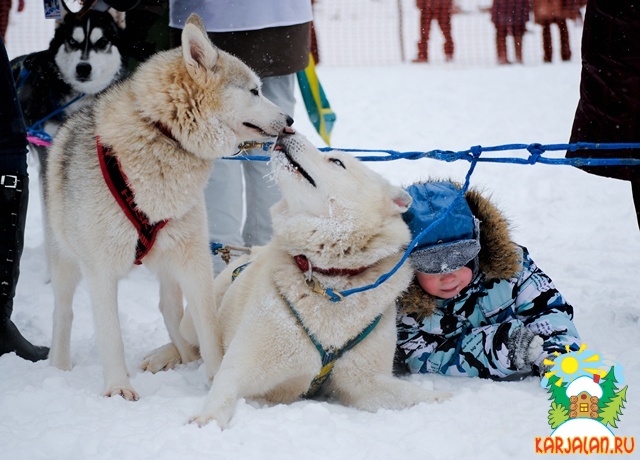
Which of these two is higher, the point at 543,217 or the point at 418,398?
the point at 418,398

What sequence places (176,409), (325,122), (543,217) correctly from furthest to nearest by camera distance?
(543,217) → (325,122) → (176,409)

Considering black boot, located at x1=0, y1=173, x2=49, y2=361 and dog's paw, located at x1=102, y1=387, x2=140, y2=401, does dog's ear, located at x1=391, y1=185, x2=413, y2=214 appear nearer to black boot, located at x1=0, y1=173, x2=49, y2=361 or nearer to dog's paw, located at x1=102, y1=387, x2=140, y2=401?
dog's paw, located at x1=102, y1=387, x2=140, y2=401

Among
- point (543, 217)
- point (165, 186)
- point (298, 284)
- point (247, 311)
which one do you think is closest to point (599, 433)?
point (298, 284)

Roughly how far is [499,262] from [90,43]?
330 centimetres

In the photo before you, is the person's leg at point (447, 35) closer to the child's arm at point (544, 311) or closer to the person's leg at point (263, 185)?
the person's leg at point (263, 185)

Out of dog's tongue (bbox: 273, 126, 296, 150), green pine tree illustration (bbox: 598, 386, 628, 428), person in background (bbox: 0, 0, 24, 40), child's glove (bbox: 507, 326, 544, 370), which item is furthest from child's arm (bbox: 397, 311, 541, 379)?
person in background (bbox: 0, 0, 24, 40)

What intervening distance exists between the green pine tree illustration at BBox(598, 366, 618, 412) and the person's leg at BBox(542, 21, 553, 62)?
1124 cm

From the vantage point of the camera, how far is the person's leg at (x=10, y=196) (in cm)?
294

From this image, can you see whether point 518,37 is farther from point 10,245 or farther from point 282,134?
point 10,245

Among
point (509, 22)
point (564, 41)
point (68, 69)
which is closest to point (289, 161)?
point (68, 69)

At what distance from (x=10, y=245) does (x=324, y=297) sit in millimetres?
1501

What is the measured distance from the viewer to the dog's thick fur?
2412 mm

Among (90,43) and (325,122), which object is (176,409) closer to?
(325,122)

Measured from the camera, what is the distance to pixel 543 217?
229 inches
